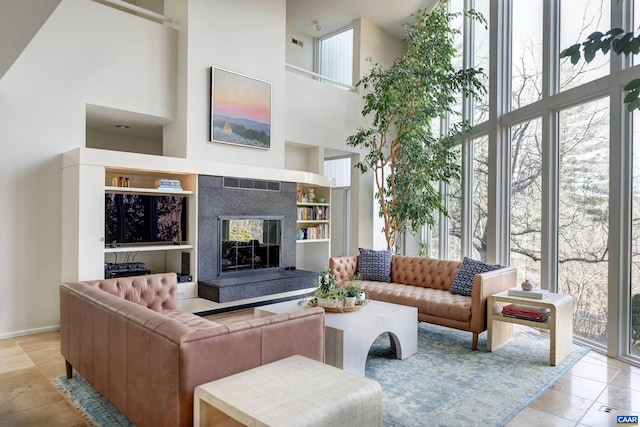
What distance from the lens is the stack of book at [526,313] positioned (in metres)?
3.86

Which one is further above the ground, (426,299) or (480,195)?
(480,195)

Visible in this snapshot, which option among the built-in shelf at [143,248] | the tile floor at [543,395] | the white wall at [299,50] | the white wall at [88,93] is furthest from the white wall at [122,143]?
the white wall at [299,50]

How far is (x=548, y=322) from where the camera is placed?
385cm

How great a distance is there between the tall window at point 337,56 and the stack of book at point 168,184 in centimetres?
473

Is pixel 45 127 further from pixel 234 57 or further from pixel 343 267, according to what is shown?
pixel 343 267

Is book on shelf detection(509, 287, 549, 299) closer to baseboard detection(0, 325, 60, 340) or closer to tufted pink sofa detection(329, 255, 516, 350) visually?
tufted pink sofa detection(329, 255, 516, 350)

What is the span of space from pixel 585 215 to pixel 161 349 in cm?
426

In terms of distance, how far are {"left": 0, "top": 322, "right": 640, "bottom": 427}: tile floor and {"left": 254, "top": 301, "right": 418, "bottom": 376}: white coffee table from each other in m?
1.13

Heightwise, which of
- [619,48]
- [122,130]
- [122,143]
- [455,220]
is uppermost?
[122,130]

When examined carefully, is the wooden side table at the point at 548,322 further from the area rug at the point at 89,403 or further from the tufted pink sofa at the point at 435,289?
the area rug at the point at 89,403

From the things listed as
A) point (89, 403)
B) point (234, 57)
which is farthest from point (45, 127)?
point (89, 403)

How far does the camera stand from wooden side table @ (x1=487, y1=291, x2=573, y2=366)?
12.1ft

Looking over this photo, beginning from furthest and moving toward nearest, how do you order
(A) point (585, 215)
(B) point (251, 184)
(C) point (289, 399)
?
1. (B) point (251, 184)
2. (A) point (585, 215)
3. (C) point (289, 399)

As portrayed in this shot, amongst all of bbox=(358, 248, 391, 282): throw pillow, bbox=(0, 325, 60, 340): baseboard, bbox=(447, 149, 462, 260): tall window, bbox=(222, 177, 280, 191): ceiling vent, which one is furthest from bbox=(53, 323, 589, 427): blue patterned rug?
bbox=(222, 177, 280, 191): ceiling vent
